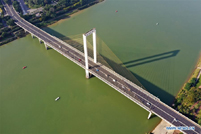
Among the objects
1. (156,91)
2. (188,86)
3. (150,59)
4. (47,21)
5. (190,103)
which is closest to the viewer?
(190,103)

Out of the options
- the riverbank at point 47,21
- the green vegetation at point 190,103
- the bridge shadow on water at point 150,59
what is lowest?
the green vegetation at point 190,103

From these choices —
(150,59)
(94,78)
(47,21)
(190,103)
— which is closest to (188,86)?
(190,103)

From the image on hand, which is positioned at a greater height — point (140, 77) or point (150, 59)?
point (150, 59)

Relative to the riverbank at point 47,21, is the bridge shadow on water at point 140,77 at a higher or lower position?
lower

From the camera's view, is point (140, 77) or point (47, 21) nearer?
point (140, 77)

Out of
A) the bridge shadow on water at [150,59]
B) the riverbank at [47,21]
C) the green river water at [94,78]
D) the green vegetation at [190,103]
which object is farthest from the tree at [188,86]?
the riverbank at [47,21]

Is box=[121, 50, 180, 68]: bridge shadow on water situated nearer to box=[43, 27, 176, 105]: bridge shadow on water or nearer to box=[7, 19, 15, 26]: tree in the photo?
box=[43, 27, 176, 105]: bridge shadow on water

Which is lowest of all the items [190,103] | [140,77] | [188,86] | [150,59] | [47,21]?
[190,103]

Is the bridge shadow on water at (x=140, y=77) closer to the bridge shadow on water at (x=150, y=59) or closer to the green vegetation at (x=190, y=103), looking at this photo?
the bridge shadow on water at (x=150, y=59)

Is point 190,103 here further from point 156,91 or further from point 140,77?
point 140,77

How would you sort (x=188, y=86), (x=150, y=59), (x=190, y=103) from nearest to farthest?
(x=190, y=103) → (x=188, y=86) → (x=150, y=59)
